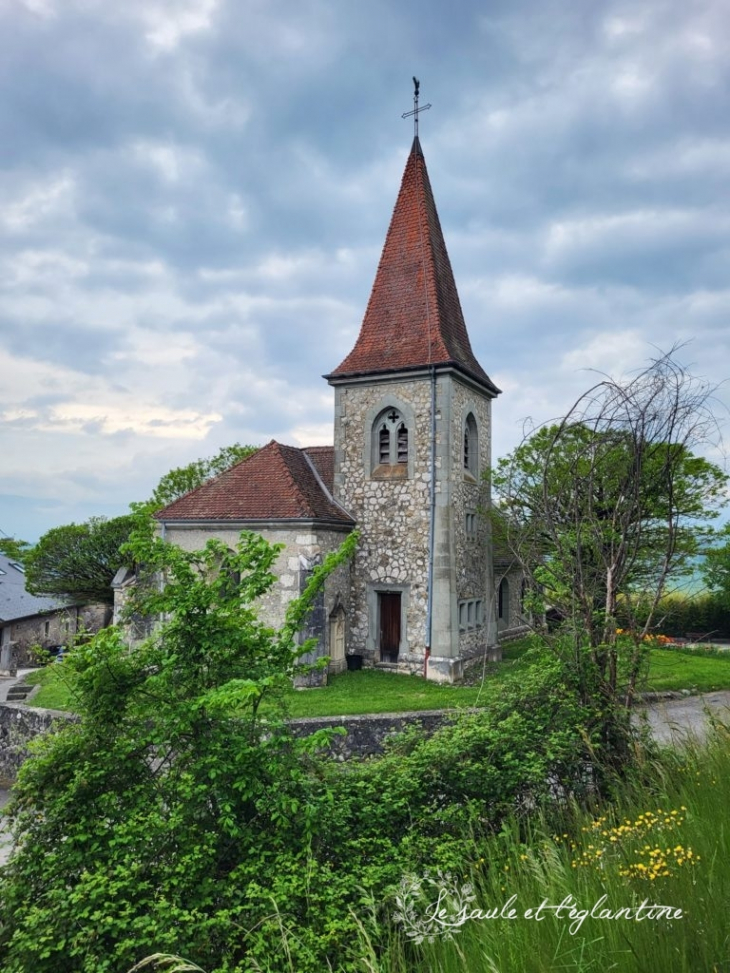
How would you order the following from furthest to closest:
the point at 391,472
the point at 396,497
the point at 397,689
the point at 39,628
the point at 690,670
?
1. the point at 39,628
2. the point at 391,472
3. the point at 396,497
4. the point at 690,670
5. the point at 397,689

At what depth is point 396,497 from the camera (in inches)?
666

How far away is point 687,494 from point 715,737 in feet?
41.4

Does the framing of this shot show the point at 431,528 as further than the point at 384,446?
No

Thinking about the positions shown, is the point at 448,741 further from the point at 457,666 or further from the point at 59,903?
the point at 457,666

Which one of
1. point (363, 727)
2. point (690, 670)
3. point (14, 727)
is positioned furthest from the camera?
point (690, 670)

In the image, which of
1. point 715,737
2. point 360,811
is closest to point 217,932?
point 360,811

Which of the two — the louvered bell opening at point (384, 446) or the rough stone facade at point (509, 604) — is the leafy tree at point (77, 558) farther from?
the rough stone facade at point (509, 604)

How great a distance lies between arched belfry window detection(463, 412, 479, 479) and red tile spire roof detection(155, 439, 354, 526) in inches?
156

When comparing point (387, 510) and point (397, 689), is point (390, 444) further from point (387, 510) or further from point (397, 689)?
point (397, 689)

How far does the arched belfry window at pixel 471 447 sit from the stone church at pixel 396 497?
0.22 feet

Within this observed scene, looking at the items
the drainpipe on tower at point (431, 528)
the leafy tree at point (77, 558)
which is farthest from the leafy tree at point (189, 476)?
the drainpipe on tower at point (431, 528)

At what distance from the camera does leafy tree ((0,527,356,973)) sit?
3.73 m

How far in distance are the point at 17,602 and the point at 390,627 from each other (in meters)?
24.1

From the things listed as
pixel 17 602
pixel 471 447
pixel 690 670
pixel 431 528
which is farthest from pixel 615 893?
pixel 17 602
